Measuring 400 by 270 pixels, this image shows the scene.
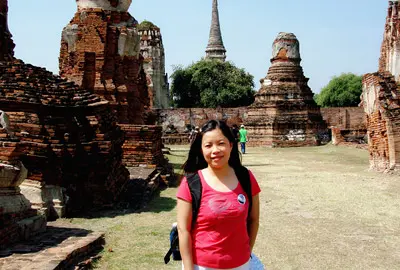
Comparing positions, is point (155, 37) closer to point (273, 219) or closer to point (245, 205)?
point (273, 219)

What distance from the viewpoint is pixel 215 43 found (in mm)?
48719

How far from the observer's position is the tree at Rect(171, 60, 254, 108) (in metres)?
36.1

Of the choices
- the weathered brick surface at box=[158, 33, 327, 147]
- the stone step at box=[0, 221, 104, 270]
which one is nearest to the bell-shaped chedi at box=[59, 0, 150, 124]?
the stone step at box=[0, 221, 104, 270]

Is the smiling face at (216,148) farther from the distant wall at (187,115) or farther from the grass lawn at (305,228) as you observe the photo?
the distant wall at (187,115)

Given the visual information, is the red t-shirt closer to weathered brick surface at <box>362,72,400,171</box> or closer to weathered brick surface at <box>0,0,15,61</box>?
weathered brick surface at <box>362,72,400,171</box>

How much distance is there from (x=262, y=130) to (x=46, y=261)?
1961cm

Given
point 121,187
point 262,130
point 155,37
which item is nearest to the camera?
point 121,187

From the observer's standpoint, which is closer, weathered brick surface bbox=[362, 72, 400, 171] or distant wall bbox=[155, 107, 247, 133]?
weathered brick surface bbox=[362, 72, 400, 171]

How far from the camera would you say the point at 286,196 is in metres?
7.80

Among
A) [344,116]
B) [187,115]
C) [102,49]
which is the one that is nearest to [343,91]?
[344,116]

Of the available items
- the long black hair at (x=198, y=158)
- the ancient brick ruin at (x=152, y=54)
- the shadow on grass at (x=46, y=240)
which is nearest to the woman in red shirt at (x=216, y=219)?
the long black hair at (x=198, y=158)

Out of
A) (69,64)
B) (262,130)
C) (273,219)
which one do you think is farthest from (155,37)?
(273,219)

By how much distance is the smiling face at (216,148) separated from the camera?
244 cm

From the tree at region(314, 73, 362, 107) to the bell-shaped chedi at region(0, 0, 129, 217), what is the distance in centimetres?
4232
